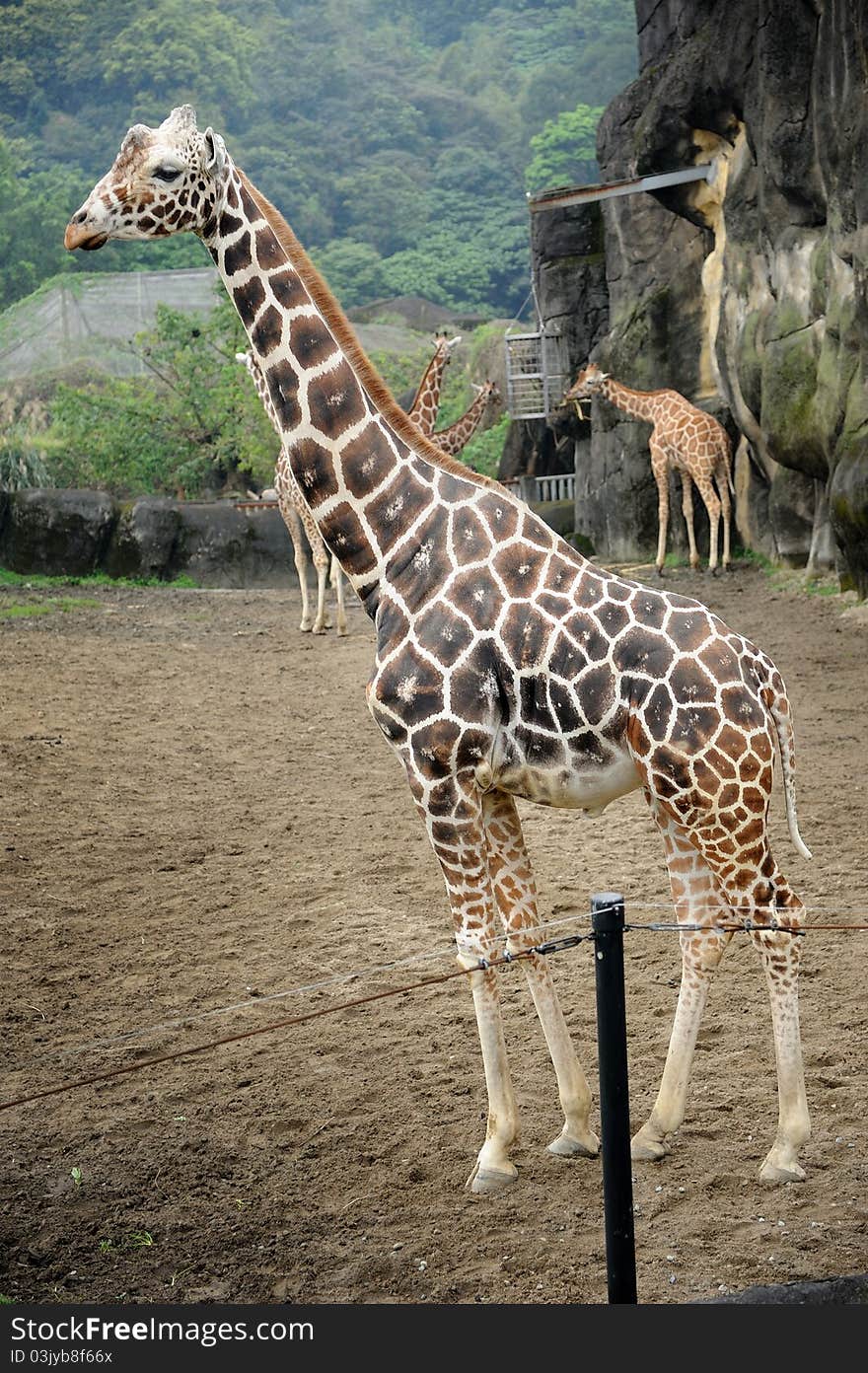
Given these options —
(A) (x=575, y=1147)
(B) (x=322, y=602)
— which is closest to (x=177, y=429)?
(B) (x=322, y=602)

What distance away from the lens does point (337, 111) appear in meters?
53.2

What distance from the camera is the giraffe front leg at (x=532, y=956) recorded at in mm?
3852

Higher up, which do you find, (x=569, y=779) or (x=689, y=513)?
(x=569, y=779)

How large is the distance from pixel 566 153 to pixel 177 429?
28.2 metres

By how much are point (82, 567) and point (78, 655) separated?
273 inches

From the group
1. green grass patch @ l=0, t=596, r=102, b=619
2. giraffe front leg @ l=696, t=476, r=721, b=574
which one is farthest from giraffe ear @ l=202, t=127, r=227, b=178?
giraffe front leg @ l=696, t=476, r=721, b=574

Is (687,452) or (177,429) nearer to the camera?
(687,452)

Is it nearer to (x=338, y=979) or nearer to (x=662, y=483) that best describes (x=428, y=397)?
(x=662, y=483)

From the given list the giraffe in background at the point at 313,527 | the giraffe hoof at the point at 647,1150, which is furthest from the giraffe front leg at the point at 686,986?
the giraffe in background at the point at 313,527

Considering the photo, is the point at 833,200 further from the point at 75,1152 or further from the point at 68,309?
the point at 68,309

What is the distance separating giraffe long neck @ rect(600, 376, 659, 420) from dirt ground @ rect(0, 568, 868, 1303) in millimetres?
8021

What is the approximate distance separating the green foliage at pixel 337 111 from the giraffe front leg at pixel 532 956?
42163mm

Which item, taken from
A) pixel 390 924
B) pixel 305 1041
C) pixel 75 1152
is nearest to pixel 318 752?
pixel 390 924

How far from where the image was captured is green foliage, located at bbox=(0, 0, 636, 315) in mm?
47375
